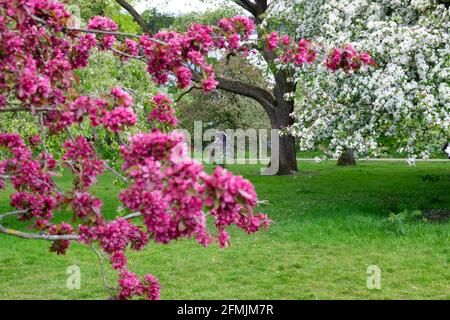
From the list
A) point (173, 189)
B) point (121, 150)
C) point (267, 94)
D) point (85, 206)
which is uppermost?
point (267, 94)

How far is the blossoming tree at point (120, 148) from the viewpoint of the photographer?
3.43 m

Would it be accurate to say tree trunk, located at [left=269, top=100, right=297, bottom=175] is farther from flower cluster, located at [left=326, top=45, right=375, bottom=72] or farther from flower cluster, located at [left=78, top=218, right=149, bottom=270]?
flower cluster, located at [left=78, top=218, right=149, bottom=270]

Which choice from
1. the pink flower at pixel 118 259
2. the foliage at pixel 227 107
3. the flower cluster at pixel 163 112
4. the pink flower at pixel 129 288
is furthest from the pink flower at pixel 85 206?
the foliage at pixel 227 107

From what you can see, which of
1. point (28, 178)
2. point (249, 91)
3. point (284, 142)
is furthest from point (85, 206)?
point (284, 142)

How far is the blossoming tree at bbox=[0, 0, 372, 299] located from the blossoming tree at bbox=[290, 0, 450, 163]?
7100mm

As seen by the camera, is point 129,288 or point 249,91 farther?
point 249,91

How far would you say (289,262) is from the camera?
10.4m

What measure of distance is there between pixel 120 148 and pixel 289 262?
7.08 metres

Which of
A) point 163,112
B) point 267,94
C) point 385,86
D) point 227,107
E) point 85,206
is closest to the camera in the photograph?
point 85,206

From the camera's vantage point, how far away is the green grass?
28.5ft

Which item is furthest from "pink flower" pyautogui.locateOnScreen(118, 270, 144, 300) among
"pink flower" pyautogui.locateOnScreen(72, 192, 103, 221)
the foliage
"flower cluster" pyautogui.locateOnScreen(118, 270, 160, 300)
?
the foliage

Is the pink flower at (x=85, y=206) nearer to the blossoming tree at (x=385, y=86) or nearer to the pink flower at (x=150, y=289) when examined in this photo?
the pink flower at (x=150, y=289)

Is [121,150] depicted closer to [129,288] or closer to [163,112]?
[163,112]

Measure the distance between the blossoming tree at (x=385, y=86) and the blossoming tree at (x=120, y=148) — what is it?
23.3ft
